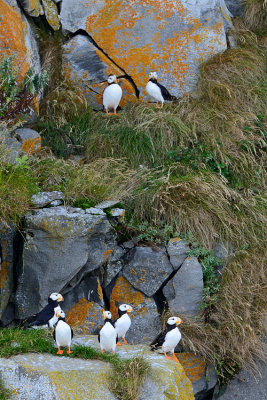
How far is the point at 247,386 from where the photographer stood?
687cm

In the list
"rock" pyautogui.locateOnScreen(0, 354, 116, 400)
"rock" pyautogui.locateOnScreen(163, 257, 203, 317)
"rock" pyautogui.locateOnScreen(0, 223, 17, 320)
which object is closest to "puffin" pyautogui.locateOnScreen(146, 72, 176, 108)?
"rock" pyautogui.locateOnScreen(163, 257, 203, 317)

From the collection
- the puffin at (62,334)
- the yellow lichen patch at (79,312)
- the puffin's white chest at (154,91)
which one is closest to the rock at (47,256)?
the yellow lichen patch at (79,312)

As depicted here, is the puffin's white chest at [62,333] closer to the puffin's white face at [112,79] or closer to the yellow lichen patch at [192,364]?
the yellow lichen patch at [192,364]

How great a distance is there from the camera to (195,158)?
26.3ft

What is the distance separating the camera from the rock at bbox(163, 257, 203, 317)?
6.86 metres

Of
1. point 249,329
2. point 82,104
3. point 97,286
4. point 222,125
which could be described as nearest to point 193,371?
point 249,329

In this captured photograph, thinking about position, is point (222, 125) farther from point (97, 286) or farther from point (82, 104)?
point (97, 286)

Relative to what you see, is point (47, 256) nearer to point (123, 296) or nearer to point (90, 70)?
point (123, 296)

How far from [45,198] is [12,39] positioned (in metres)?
2.61

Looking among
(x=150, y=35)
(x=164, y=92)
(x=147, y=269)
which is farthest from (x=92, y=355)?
(x=150, y=35)

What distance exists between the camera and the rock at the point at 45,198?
20.8 ft

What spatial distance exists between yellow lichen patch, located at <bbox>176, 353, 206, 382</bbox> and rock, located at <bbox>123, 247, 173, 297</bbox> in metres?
0.75

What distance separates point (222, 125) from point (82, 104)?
1.88 metres

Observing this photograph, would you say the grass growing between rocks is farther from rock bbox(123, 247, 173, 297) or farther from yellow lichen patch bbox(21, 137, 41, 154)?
yellow lichen patch bbox(21, 137, 41, 154)
